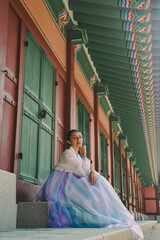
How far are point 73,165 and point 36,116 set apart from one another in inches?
34.3

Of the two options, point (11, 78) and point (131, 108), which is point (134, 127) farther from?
point (11, 78)

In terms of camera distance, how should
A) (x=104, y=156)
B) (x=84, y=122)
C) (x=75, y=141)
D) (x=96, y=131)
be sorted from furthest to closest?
(x=104, y=156), (x=96, y=131), (x=84, y=122), (x=75, y=141)

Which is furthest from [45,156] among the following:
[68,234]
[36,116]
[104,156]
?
[104,156]

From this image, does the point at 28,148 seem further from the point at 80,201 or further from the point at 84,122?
the point at 84,122

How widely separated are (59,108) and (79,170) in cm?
185

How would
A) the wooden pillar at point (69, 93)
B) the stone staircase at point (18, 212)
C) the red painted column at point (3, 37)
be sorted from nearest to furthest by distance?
the stone staircase at point (18, 212)
the red painted column at point (3, 37)
the wooden pillar at point (69, 93)

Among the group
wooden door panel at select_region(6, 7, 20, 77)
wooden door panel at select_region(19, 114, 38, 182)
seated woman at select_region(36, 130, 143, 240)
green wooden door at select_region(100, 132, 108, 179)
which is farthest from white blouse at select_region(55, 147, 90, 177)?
green wooden door at select_region(100, 132, 108, 179)

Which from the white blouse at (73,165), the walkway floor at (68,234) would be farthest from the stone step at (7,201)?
the white blouse at (73,165)

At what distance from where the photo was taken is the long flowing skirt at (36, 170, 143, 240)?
9.95ft

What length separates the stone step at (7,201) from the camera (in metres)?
2.52

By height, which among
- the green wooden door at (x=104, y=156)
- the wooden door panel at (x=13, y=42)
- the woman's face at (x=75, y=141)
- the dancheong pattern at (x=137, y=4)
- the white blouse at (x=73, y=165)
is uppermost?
the dancheong pattern at (x=137, y=4)

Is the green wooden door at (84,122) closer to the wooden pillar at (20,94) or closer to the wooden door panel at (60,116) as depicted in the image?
the wooden door panel at (60,116)

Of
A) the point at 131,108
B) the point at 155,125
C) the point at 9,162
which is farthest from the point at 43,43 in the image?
the point at 155,125

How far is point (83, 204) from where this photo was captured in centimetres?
322
